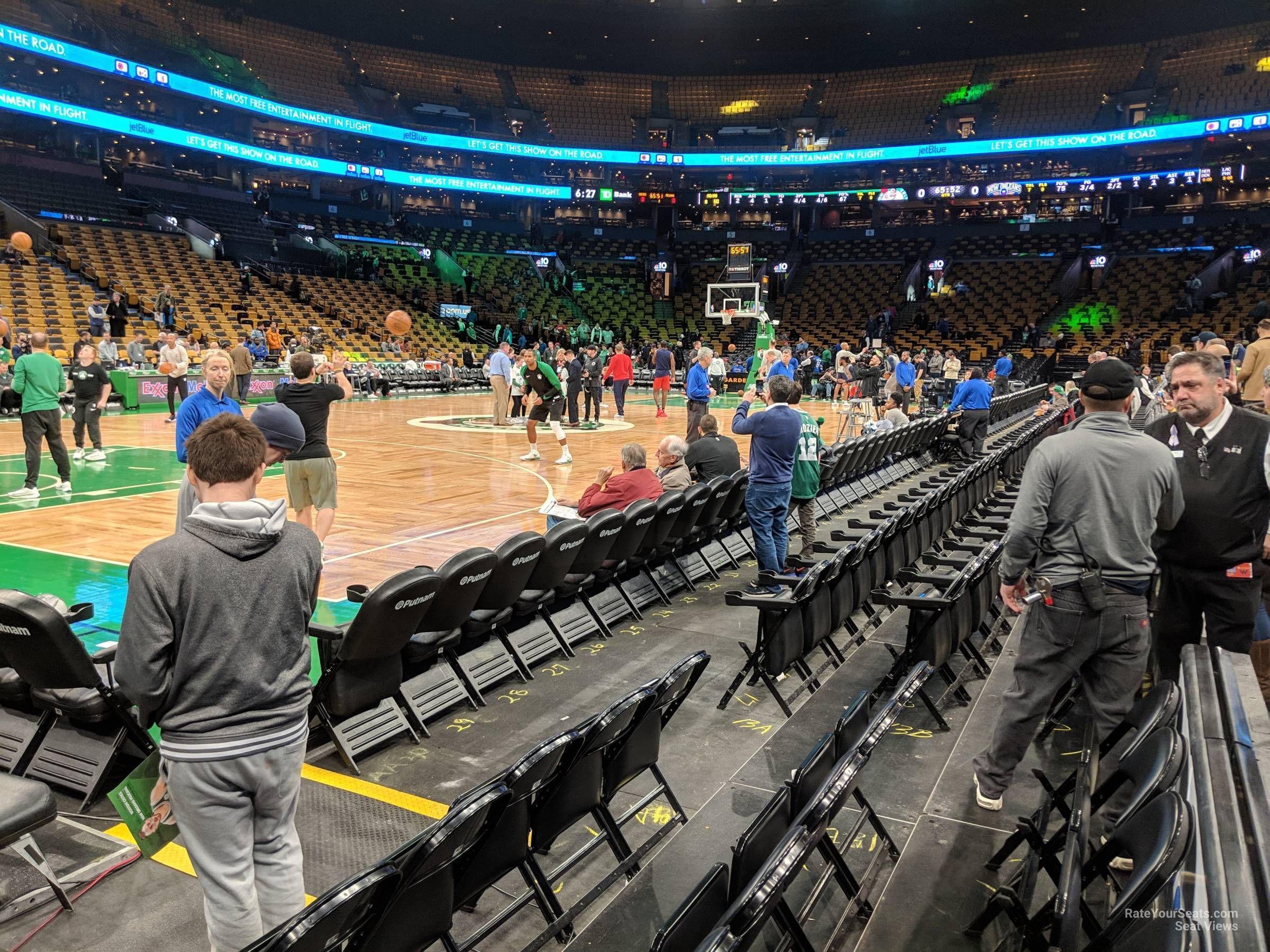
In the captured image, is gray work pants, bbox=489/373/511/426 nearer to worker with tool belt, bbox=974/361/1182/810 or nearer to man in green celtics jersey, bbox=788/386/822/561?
man in green celtics jersey, bbox=788/386/822/561

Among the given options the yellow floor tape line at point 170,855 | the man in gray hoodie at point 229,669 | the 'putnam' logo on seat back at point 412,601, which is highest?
the man in gray hoodie at point 229,669

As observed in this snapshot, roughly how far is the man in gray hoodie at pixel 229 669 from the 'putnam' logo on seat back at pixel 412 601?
1.28m

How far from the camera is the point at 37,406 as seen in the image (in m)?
8.25

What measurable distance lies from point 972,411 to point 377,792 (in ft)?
38.5

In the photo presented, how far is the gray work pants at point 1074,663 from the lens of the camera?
3.04 m

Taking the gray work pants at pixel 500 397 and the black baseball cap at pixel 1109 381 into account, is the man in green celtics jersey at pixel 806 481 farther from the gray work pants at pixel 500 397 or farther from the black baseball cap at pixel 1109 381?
the gray work pants at pixel 500 397

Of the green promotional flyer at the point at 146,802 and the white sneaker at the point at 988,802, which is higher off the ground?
the green promotional flyer at the point at 146,802

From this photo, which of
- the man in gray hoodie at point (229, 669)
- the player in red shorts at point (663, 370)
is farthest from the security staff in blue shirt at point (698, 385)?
the man in gray hoodie at point (229, 669)

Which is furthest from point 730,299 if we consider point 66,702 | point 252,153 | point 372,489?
point 66,702

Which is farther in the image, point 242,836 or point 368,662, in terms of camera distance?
point 368,662

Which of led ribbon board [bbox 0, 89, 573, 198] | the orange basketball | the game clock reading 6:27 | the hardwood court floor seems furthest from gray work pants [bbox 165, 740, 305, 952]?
the game clock reading 6:27

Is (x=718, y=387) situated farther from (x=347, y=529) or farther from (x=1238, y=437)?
(x=1238, y=437)

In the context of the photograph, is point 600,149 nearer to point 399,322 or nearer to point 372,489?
point 399,322

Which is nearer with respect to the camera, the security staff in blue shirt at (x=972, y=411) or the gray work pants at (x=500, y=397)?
the security staff in blue shirt at (x=972, y=411)
